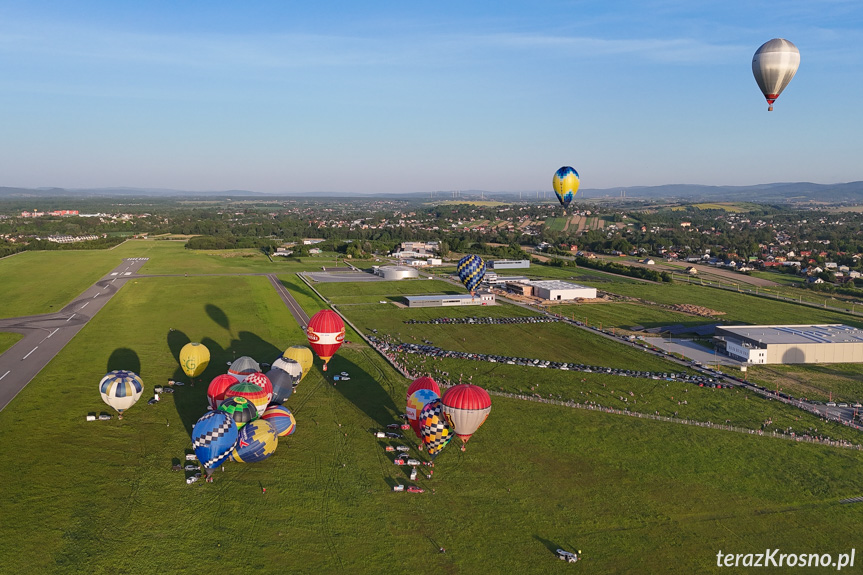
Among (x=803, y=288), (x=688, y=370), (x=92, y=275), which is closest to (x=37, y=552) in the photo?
(x=688, y=370)

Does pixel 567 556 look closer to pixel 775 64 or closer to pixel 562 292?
pixel 775 64

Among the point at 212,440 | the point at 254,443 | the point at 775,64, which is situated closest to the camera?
the point at 212,440

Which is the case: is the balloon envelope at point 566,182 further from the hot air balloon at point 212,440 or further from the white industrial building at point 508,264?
the hot air balloon at point 212,440

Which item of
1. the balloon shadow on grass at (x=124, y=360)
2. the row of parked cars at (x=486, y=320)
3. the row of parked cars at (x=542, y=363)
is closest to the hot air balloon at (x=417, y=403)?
the row of parked cars at (x=542, y=363)

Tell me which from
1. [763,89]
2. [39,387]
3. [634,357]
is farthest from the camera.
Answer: [634,357]

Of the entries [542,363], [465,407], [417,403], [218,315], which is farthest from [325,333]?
[218,315]

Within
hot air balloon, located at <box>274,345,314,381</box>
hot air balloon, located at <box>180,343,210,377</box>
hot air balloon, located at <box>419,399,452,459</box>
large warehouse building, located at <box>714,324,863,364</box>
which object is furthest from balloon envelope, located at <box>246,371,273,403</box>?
large warehouse building, located at <box>714,324,863,364</box>

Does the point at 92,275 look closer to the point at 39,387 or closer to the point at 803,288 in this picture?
the point at 39,387
